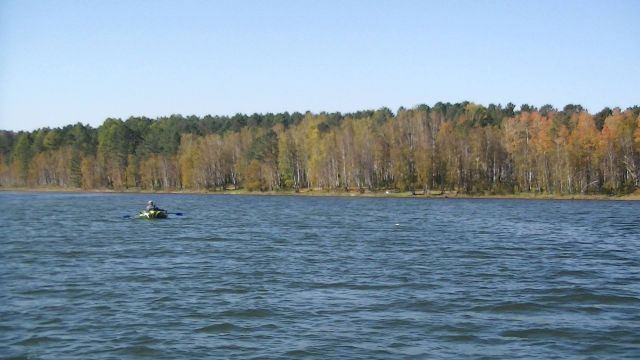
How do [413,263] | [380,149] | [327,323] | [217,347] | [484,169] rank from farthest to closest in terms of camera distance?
[380,149], [484,169], [413,263], [327,323], [217,347]

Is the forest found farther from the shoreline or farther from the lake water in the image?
the lake water

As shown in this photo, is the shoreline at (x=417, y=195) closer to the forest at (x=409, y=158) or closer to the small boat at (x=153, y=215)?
the forest at (x=409, y=158)

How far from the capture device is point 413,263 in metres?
37.5

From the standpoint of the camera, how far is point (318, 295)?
91.1 ft

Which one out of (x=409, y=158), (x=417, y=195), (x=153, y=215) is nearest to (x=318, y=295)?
(x=153, y=215)

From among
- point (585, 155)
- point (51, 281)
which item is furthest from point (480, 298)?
point (585, 155)

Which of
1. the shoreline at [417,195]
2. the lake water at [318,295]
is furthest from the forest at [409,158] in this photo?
the lake water at [318,295]

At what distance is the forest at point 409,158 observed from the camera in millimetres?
117188

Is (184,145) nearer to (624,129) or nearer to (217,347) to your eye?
(624,129)

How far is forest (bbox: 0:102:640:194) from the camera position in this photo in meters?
117

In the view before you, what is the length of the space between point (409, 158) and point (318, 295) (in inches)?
4234

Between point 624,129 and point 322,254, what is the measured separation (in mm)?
90099

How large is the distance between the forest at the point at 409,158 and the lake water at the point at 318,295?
217ft

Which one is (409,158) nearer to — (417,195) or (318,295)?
(417,195)
